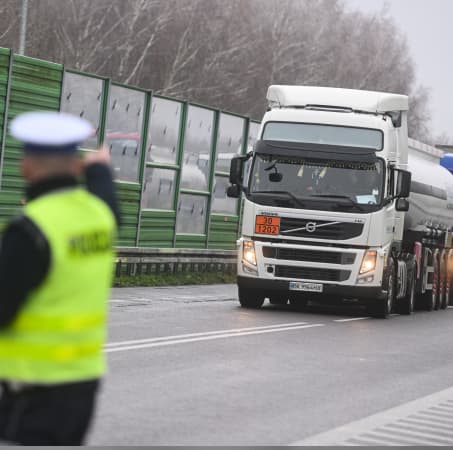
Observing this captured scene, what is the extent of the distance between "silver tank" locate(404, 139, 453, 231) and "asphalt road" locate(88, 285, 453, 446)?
4306 mm

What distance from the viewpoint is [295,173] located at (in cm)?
2194

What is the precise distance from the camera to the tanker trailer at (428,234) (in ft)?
83.8

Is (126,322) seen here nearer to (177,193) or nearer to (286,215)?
(286,215)

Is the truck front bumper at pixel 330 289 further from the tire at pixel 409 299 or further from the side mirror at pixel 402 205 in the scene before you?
the tire at pixel 409 299

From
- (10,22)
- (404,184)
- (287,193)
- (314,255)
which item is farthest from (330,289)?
(10,22)

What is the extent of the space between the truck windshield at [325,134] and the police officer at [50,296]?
17.7m

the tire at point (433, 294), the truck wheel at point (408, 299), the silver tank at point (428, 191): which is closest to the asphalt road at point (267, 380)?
the truck wheel at point (408, 299)

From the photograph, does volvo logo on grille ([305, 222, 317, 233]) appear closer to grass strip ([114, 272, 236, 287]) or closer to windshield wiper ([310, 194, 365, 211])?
windshield wiper ([310, 194, 365, 211])

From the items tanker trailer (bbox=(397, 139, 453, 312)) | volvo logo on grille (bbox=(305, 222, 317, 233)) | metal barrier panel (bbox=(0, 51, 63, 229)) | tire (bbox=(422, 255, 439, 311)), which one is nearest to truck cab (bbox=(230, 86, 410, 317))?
volvo logo on grille (bbox=(305, 222, 317, 233))

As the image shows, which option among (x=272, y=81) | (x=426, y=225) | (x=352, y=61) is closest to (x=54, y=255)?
(x=426, y=225)

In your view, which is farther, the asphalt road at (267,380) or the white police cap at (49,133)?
the asphalt road at (267,380)

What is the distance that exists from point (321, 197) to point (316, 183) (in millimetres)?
233

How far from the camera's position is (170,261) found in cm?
2719

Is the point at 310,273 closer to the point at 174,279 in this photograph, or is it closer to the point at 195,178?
the point at 174,279
